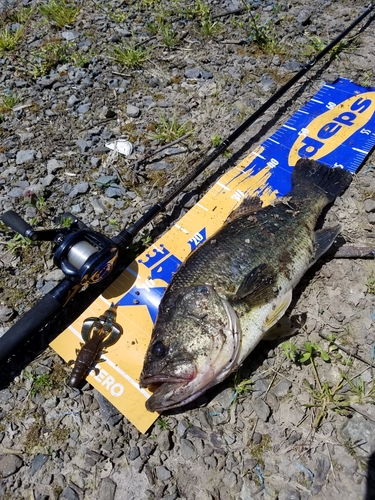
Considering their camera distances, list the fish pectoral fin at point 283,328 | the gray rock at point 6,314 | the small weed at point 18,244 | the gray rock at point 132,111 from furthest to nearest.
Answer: the gray rock at point 132,111 < the small weed at point 18,244 < the gray rock at point 6,314 < the fish pectoral fin at point 283,328

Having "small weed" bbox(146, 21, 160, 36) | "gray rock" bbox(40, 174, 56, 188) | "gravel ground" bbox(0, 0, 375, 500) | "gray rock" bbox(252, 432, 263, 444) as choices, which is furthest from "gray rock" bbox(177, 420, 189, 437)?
"small weed" bbox(146, 21, 160, 36)

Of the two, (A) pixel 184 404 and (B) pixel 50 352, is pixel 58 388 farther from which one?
(A) pixel 184 404

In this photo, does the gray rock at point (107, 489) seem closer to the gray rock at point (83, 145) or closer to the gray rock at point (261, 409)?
the gray rock at point (261, 409)

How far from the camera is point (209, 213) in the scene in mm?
4586

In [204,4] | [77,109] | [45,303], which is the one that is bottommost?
[45,303]

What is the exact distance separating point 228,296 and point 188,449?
1.18 metres

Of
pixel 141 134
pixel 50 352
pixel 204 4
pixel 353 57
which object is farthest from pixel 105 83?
pixel 50 352

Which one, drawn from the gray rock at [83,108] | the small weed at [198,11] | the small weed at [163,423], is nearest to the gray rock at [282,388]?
the small weed at [163,423]

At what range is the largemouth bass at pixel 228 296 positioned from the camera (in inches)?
122

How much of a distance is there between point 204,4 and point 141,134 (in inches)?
132

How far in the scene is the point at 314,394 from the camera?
11.2ft

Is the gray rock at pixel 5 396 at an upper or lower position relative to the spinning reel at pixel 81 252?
lower

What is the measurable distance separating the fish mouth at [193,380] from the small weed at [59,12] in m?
6.03

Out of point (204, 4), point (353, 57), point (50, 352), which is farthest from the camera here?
point (204, 4)
